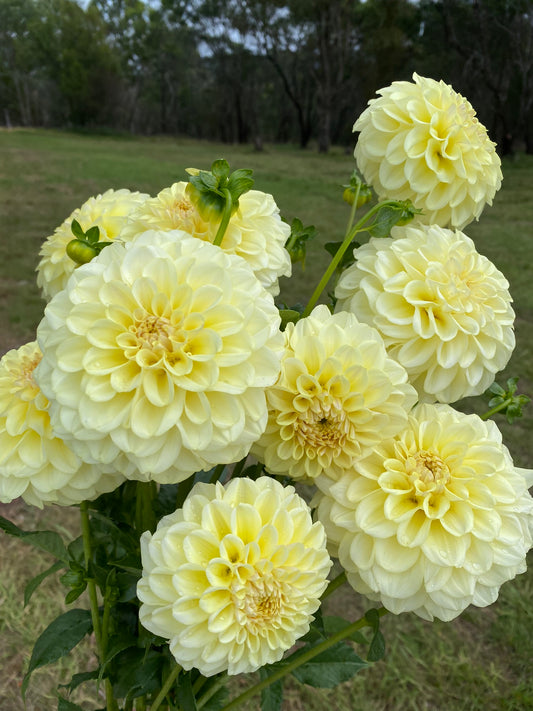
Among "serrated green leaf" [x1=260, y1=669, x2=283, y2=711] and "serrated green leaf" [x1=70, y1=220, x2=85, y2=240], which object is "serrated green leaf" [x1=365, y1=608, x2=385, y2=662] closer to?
"serrated green leaf" [x1=260, y1=669, x2=283, y2=711]

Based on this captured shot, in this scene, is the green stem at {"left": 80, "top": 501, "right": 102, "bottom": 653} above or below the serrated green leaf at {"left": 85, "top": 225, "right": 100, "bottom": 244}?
A: below

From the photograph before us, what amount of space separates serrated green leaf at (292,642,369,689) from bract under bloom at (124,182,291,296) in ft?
1.67

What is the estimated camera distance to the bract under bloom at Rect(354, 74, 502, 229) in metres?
0.60

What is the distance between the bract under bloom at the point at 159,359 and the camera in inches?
16.4

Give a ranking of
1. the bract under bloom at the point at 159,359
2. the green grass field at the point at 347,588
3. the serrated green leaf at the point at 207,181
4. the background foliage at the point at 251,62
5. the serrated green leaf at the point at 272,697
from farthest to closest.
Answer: the background foliage at the point at 251,62
the green grass field at the point at 347,588
the serrated green leaf at the point at 272,697
the serrated green leaf at the point at 207,181
the bract under bloom at the point at 159,359

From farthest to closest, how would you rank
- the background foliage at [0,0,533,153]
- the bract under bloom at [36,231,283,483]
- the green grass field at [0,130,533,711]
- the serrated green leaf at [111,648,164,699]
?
the background foliage at [0,0,533,153] < the green grass field at [0,130,533,711] < the serrated green leaf at [111,648,164,699] < the bract under bloom at [36,231,283,483]

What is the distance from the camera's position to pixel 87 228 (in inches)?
27.6

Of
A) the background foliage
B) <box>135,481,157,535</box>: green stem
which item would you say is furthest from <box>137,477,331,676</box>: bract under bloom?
the background foliage

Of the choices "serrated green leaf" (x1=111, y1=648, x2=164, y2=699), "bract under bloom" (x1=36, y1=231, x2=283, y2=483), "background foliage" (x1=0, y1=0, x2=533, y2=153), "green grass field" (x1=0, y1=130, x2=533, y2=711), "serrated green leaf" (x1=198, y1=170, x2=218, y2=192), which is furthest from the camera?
"background foliage" (x1=0, y1=0, x2=533, y2=153)

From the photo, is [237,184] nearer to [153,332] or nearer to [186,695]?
[153,332]

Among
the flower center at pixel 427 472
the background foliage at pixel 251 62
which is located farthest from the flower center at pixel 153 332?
the background foliage at pixel 251 62

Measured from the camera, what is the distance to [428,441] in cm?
52

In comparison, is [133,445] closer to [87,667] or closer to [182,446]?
[182,446]

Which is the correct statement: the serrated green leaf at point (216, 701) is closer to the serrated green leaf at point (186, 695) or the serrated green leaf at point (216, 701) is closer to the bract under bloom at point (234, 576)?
the serrated green leaf at point (186, 695)
